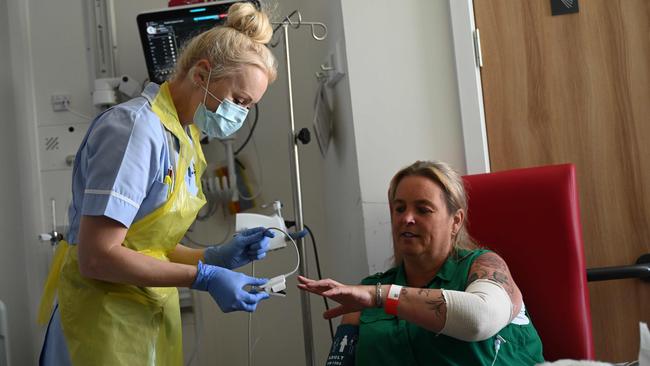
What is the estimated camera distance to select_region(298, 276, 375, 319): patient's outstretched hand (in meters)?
1.55

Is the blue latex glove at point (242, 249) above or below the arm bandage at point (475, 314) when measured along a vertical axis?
above

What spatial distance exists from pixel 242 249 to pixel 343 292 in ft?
1.24

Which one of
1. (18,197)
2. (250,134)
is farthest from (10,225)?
(250,134)

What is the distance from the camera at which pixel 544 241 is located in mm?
1864

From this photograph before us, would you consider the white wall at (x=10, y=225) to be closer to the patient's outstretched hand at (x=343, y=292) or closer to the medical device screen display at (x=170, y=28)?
the medical device screen display at (x=170, y=28)

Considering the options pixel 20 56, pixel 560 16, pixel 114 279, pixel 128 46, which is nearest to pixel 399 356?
pixel 114 279

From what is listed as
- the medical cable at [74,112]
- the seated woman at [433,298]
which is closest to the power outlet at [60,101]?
the medical cable at [74,112]

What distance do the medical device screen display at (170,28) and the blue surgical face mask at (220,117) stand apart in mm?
954

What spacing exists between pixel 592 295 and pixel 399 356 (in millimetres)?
811

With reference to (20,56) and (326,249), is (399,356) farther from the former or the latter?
Result: (20,56)

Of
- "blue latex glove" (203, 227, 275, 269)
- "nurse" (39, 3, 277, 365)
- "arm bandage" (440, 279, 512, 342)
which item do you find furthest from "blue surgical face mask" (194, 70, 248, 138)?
"arm bandage" (440, 279, 512, 342)

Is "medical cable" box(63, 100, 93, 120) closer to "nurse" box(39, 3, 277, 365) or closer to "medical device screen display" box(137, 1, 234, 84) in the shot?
"medical device screen display" box(137, 1, 234, 84)

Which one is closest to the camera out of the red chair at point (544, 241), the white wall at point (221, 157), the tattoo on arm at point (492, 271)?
the tattoo on arm at point (492, 271)

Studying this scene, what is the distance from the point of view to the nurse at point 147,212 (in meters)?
1.45
